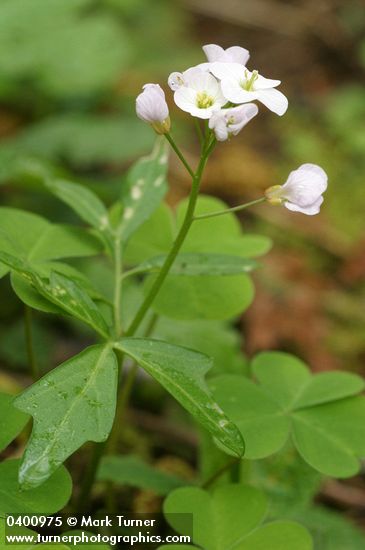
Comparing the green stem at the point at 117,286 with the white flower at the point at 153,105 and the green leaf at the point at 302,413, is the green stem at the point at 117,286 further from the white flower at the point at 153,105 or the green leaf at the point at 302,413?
the white flower at the point at 153,105

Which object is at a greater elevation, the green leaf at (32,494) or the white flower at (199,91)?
the white flower at (199,91)

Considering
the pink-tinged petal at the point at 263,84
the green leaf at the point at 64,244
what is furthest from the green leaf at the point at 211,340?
the pink-tinged petal at the point at 263,84

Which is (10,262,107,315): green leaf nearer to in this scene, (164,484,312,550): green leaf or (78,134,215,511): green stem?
(78,134,215,511): green stem

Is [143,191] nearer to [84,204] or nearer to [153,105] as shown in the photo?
[84,204]

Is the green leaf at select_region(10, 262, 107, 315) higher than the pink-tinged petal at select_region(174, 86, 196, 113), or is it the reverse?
the pink-tinged petal at select_region(174, 86, 196, 113)

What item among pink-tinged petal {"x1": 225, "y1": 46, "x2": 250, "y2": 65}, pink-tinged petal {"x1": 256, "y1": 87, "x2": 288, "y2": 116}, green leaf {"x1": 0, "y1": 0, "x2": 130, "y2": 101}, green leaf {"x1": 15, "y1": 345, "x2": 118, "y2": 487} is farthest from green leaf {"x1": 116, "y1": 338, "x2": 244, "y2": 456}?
green leaf {"x1": 0, "y1": 0, "x2": 130, "y2": 101}

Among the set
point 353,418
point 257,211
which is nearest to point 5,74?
point 257,211

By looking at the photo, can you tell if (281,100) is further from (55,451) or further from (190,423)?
(190,423)
